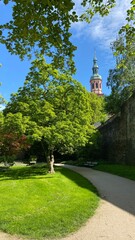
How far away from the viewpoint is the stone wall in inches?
913

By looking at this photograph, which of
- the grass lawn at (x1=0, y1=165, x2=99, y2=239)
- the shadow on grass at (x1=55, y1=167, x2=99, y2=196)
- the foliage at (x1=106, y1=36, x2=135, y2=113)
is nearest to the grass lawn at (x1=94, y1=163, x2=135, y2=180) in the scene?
the shadow on grass at (x1=55, y1=167, x2=99, y2=196)

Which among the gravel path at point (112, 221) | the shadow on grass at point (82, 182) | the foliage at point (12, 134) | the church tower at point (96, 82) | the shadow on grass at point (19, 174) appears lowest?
the gravel path at point (112, 221)

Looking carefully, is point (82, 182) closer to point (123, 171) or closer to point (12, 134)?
point (123, 171)

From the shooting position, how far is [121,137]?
2556 cm

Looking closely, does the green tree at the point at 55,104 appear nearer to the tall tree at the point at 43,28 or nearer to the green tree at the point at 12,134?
the green tree at the point at 12,134

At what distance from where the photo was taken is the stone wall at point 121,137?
23188mm

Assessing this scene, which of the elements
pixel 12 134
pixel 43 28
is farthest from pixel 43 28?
pixel 12 134

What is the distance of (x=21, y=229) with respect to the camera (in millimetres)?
6008

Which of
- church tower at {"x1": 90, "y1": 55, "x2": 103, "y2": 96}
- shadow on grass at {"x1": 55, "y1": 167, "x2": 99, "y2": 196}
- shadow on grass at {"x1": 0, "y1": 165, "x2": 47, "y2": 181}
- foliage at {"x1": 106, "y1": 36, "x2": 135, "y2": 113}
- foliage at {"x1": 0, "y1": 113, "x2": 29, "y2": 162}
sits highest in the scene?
church tower at {"x1": 90, "y1": 55, "x2": 103, "y2": 96}

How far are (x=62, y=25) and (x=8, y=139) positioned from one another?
16.2 m

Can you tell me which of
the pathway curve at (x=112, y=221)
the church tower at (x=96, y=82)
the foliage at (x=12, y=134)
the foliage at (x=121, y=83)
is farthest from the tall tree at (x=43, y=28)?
the church tower at (x=96, y=82)

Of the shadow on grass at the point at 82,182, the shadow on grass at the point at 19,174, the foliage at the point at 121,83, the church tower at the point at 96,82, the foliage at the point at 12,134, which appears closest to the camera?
the shadow on grass at the point at 82,182

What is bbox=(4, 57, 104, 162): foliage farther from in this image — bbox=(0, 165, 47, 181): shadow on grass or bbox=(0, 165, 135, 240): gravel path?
bbox=(0, 165, 135, 240): gravel path

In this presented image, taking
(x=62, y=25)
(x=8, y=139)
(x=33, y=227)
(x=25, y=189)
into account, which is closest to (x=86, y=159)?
(x=8, y=139)
